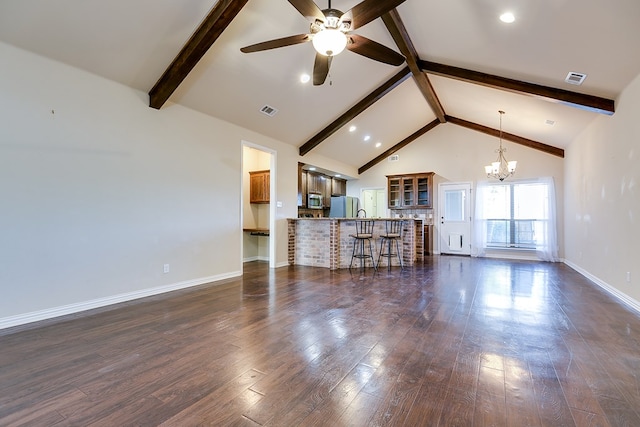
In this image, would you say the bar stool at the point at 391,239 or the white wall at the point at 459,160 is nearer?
the bar stool at the point at 391,239

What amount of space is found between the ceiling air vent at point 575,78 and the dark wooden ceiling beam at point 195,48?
4.07m

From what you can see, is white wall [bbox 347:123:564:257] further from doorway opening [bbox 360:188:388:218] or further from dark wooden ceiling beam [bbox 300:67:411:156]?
dark wooden ceiling beam [bbox 300:67:411:156]

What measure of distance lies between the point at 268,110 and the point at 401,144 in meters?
5.20

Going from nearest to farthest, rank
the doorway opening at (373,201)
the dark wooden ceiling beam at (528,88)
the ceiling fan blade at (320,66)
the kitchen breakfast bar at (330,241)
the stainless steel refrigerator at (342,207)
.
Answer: the ceiling fan blade at (320,66) → the dark wooden ceiling beam at (528,88) → the kitchen breakfast bar at (330,241) → the stainless steel refrigerator at (342,207) → the doorway opening at (373,201)

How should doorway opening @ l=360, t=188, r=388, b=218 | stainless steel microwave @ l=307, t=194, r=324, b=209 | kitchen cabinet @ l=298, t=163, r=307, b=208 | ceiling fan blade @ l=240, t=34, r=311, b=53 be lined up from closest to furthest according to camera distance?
ceiling fan blade @ l=240, t=34, r=311, b=53
kitchen cabinet @ l=298, t=163, r=307, b=208
stainless steel microwave @ l=307, t=194, r=324, b=209
doorway opening @ l=360, t=188, r=388, b=218

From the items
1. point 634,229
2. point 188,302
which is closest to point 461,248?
point 634,229

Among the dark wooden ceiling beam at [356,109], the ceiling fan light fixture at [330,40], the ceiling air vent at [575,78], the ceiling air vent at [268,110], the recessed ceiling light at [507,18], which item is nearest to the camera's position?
the ceiling fan light fixture at [330,40]

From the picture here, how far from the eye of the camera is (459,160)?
8.36m

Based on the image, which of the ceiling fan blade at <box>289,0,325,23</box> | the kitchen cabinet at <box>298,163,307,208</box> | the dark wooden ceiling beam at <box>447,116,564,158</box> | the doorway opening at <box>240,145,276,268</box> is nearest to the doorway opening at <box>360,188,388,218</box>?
the kitchen cabinet at <box>298,163,307,208</box>

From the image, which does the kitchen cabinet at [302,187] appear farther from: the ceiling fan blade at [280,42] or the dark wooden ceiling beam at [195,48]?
the ceiling fan blade at [280,42]

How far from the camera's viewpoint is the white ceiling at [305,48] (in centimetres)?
285

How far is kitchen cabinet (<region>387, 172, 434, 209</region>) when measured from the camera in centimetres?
863

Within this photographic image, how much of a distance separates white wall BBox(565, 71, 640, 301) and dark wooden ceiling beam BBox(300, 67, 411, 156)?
3150mm

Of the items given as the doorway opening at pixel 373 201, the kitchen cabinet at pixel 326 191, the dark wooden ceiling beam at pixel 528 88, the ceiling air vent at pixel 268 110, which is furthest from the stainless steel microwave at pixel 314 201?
the dark wooden ceiling beam at pixel 528 88
